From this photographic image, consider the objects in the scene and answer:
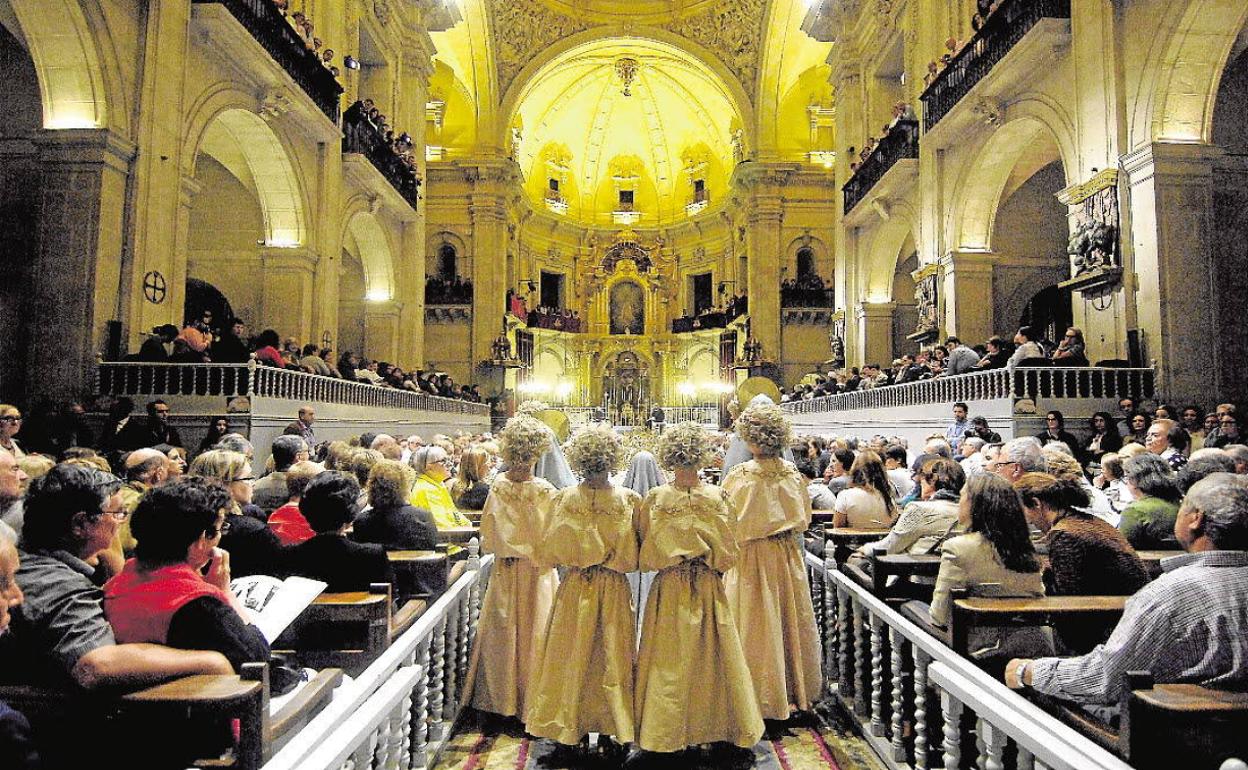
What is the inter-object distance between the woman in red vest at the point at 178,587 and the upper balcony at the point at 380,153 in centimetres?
1385

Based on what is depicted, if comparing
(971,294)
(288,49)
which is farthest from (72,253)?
(971,294)

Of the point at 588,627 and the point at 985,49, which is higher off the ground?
the point at 985,49

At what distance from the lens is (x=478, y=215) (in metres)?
26.5

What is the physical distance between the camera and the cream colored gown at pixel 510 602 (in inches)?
152

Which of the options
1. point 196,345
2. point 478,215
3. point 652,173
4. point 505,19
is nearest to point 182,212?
point 196,345

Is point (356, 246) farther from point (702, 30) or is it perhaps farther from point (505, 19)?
point (702, 30)

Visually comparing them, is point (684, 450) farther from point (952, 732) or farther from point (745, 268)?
point (745, 268)

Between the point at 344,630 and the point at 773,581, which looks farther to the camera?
the point at 773,581

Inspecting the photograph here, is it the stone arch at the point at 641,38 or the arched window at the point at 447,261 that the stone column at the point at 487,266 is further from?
the stone arch at the point at 641,38

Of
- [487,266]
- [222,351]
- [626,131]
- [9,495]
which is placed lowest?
[9,495]

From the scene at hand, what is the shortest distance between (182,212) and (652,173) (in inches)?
1057

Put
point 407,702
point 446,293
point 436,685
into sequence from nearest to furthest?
point 407,702 → point 436,685 → point 446,293

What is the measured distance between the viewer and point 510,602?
3.90 meters

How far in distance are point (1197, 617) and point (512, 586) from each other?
2859 millimetres
